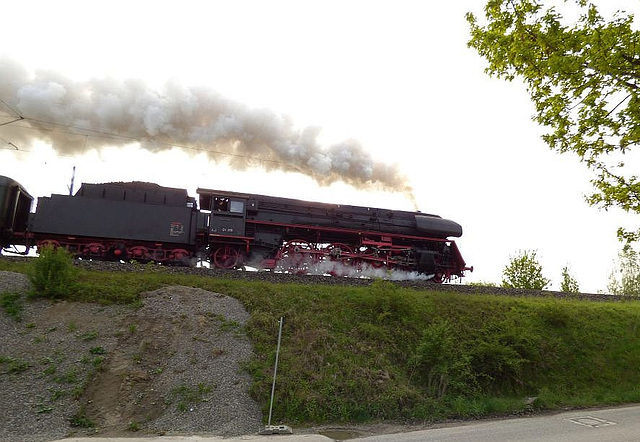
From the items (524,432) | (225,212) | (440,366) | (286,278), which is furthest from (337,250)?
(524,432)

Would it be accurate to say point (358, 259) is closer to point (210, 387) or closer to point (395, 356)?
point (395, 356)

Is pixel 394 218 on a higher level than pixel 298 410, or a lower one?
higher

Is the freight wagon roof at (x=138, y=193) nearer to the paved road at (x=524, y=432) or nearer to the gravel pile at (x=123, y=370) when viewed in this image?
the gravel pile at (x=123, y=370)

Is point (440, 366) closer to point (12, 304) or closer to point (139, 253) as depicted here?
point (12, 304)

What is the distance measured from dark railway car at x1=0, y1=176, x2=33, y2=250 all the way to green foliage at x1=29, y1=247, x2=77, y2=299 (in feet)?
16.9

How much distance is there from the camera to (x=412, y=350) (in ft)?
35.6

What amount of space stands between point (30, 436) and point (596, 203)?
38.8 feet

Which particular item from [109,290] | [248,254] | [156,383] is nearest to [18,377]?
[156,383]

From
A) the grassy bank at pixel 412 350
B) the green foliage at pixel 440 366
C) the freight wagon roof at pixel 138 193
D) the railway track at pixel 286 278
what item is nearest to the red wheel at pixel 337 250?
the railway track at pixel 286 278

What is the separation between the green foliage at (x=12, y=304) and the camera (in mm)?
9961

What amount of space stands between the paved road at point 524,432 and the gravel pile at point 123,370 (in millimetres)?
704

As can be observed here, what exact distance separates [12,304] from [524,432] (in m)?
11.6

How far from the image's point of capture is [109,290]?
11.3 meters

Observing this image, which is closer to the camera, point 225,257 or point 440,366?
point 440,366
